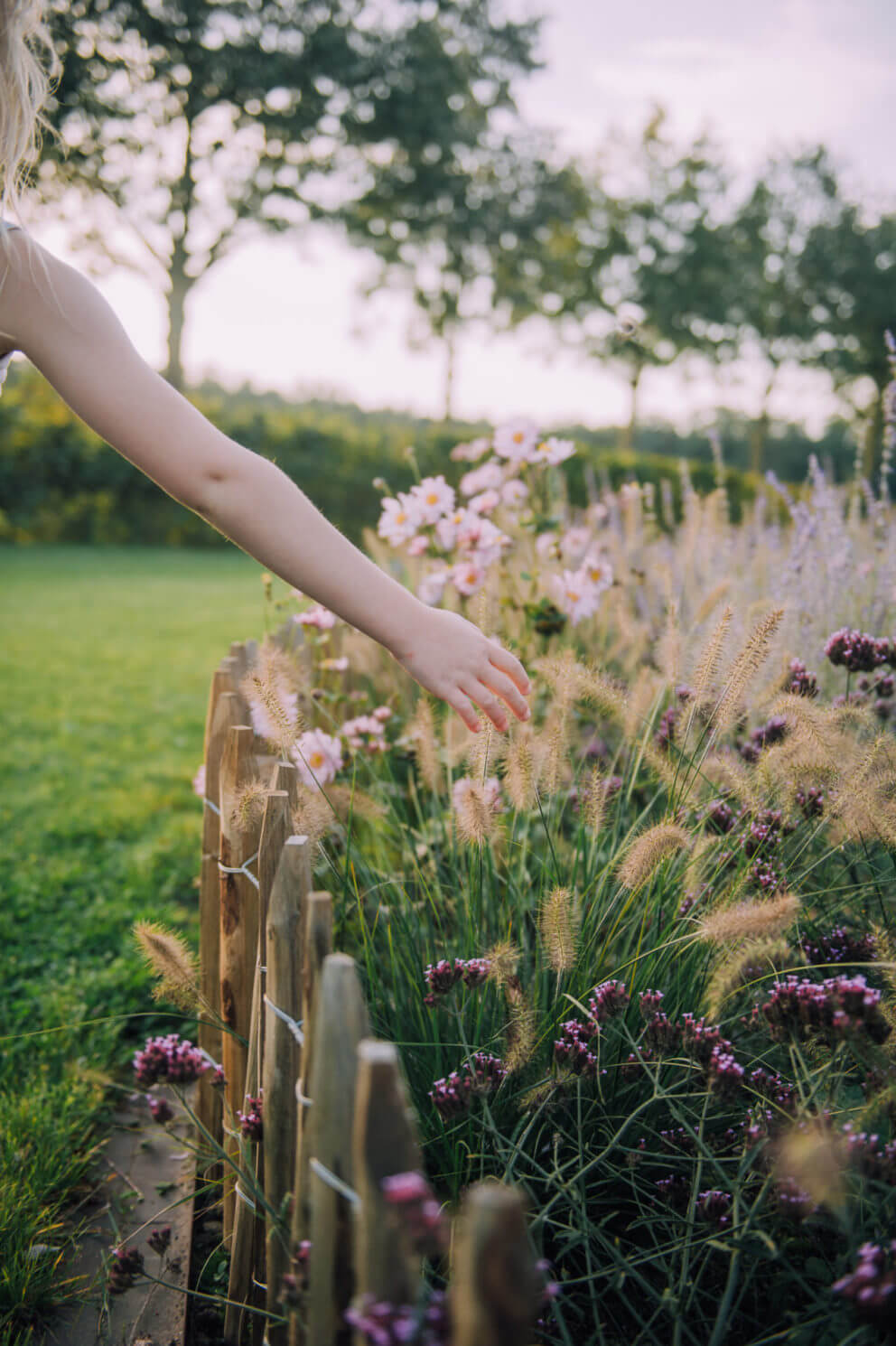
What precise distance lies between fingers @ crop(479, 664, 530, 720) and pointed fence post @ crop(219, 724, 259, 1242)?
51cm

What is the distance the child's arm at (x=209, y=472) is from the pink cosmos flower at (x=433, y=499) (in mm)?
1490

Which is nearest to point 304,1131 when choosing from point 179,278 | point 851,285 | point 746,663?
point 746,663

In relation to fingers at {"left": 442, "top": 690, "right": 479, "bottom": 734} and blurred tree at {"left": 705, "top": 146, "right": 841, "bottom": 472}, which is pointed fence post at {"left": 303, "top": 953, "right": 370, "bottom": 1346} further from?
blurred tree at {"left": 705, "top": 146, "right": 841, "bottom": 472}

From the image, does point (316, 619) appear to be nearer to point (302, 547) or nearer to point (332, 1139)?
point (302, 547)

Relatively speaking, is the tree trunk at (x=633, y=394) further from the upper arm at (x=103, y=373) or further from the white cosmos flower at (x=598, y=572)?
the upper arm at (x=103, y=373)

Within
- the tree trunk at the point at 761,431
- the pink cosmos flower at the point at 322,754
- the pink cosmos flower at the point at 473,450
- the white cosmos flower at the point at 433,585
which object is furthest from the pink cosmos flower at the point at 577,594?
the tree trunk at the point at 761,431

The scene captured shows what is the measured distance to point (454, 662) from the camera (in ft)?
3.86

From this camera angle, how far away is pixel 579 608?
2.64 meters

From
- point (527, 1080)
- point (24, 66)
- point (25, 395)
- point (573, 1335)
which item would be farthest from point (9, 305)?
point (25, 395)

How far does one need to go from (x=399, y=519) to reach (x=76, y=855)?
6.82 feet

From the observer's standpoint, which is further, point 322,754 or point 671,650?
point 322,754

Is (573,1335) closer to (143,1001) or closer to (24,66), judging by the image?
(143,1001)

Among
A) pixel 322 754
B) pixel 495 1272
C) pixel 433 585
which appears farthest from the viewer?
pixel 433 585

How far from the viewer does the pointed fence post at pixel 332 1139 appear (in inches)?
31.1
